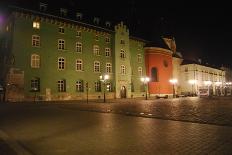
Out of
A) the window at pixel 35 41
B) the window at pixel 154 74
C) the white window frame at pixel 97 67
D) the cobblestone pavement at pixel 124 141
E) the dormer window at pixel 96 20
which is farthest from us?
the window at pixel 154 74

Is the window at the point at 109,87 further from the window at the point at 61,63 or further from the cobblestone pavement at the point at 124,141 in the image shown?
the cobblestone pavement at the point at 124,141

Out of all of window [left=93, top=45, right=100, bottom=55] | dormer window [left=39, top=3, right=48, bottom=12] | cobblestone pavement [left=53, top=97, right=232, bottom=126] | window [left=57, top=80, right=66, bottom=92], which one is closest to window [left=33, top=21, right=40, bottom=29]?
dormer window [left=39, top=3, right=48, bottom=12]

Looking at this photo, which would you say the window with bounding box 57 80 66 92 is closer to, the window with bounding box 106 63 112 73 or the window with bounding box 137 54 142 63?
the window with bounding box 106 63 112 73

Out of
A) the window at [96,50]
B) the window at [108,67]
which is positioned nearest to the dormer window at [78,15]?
the window at [96,50]

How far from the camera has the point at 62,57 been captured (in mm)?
45406

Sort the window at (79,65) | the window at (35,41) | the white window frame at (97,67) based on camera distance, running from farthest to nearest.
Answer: the white window frame at (97,67) → the window at (79,65) → the window at (35,41)

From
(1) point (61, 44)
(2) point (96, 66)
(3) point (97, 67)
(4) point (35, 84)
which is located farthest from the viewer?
(3) point (97, 67)

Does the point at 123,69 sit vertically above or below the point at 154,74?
above

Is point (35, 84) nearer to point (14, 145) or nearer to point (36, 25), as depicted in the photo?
point (36, 25)

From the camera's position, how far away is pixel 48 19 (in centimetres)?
4312

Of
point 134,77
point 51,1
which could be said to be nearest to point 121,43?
point 134,77

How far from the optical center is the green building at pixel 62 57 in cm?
4009

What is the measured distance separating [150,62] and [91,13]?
56.6 ft

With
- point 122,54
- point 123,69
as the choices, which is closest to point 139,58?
point 122,54
